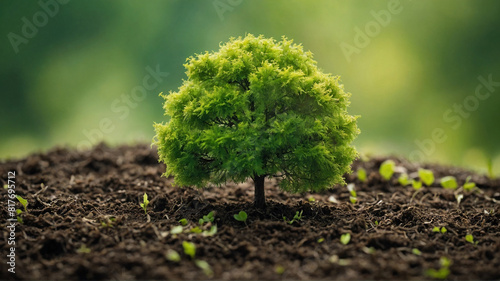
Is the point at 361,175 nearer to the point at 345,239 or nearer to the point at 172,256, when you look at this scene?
the point at 345,239

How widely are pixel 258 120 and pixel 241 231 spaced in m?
1.37

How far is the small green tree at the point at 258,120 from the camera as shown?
5.78 meters

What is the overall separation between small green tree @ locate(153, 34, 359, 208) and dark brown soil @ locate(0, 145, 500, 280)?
2.30 ft

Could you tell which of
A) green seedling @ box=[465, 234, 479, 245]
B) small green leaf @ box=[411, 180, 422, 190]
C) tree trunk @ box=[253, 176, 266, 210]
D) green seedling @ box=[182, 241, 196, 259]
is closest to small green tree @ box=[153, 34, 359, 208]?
tree trunk @ box=[253, 176, 266, 210]

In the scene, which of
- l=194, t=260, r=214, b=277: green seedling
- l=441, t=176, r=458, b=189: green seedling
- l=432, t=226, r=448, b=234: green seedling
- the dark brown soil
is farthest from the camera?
l=441, t=176, r=458, b=189: green seedling

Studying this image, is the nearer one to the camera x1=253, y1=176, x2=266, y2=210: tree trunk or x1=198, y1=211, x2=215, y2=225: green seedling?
x1=198, y1=211, x2=215, y2=225: green seedling

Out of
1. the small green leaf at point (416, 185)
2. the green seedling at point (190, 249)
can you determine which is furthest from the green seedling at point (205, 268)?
the small green leaf at point (416, 185)

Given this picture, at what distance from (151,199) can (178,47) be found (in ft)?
20.7

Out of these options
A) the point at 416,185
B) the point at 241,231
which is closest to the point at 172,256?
the point at 241,231

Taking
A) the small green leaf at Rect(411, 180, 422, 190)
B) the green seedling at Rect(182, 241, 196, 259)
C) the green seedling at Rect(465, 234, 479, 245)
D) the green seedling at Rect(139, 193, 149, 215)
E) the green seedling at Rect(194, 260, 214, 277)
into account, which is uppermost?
the small green leaf at Rect(411, 180, 422, 190)

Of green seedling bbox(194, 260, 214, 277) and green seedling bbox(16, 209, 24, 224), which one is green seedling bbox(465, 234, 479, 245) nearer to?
green seedling bbox(194, 260, 214, 277)

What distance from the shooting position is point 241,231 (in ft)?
18.8

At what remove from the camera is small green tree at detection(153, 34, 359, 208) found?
5.78 meters

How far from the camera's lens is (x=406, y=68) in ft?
41.1
